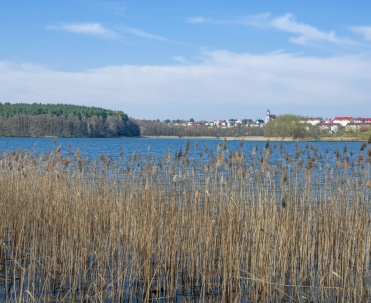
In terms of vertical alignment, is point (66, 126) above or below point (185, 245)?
above

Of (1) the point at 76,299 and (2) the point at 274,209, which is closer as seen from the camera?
(1) the point at 76,299

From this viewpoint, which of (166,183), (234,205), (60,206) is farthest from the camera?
(166,183)

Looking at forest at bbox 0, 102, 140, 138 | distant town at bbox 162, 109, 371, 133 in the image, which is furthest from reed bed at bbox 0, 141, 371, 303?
forest at bbox 0, 102, 140, 138

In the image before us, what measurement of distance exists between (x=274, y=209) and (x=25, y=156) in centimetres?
561

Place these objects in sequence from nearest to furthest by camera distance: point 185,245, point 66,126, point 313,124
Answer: point 185,245 → point 313,124 → point 66,126

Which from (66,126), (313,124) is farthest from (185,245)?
(66,126)

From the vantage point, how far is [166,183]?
28.1 feet

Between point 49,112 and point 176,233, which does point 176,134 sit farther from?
point 176,233

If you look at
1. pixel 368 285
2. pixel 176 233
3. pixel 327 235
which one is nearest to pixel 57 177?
pixel 176 233

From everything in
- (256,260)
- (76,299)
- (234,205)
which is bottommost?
(76,299)

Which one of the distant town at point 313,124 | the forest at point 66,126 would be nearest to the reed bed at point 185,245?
the distant town at point 313,124

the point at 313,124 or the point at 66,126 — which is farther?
the point at 66,126

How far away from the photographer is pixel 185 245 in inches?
257

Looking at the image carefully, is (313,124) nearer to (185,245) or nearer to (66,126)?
(185,245)
